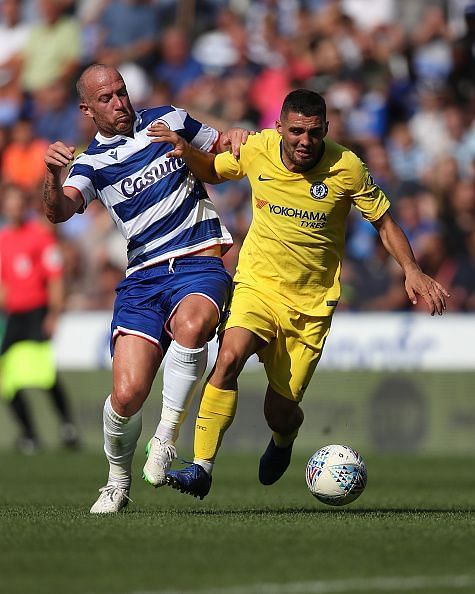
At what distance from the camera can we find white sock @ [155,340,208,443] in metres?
7.79

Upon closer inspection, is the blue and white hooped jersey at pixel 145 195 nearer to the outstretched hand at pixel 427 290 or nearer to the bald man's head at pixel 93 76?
the bald man's head at pixel 93 76

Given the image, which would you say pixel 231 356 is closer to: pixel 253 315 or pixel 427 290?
pixel 253 315

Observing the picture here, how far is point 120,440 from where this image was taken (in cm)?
795

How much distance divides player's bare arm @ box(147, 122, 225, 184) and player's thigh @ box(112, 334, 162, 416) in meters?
1.13

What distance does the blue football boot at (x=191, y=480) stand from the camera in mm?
7301

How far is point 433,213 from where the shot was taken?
16125 mm

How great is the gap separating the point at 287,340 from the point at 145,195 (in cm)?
131

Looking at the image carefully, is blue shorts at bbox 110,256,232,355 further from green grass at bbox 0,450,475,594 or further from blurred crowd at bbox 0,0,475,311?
blurred crowd at bbox 0,0,475,311

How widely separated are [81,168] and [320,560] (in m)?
3.39

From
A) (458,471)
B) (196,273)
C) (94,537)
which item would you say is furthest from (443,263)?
(94,537)

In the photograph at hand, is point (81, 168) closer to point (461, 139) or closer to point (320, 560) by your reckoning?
point (320, 560)

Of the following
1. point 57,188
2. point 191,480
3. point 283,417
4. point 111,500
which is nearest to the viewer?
point 191,480

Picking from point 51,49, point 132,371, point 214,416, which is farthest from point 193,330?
point 51,49

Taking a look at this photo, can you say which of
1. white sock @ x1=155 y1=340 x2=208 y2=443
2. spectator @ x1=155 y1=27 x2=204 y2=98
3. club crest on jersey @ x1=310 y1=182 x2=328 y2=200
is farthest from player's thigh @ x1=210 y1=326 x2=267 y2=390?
spectator @ x1=155 y1=27 x2=204 y2=98
